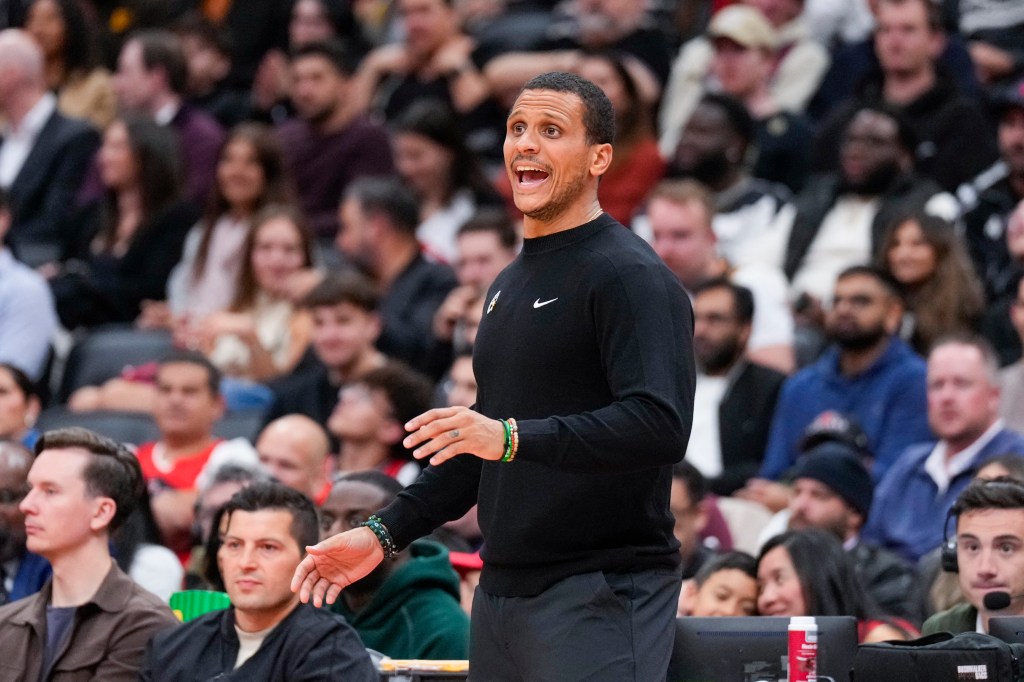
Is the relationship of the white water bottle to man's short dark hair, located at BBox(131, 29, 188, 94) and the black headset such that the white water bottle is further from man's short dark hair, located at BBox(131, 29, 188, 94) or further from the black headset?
man's short dark hair, located at BBox(131, 29, 188, 94)

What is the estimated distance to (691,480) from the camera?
662 centimetres

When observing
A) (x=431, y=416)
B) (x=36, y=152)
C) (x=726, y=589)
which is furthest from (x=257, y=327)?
(x=431, y=416)

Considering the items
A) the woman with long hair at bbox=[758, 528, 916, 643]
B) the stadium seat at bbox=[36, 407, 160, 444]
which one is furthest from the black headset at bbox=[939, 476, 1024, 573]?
the stadium seat at bbox=[36, 407, 160, 444]

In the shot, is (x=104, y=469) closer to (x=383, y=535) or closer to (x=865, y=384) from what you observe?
(x=383, y=535)

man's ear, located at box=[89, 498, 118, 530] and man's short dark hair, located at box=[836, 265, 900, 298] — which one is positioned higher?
man's short dark hair, located at box=[836, 265, 900, 298]

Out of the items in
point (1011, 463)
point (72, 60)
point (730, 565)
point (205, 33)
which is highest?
point (205, 33)

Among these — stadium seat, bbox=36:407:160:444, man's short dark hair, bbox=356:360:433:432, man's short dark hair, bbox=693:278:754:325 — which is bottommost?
stadium seat, bbox=36:407:160:444

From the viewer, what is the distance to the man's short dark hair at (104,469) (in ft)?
17.8

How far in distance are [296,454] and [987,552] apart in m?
2.98

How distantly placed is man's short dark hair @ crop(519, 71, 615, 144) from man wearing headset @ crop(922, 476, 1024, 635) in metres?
1.99

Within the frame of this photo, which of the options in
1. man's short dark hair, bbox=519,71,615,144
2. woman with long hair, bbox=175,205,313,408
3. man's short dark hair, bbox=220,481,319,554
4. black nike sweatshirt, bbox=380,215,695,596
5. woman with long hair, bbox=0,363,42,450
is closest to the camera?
black nike sweatshirt, bbox=380,215,695,596

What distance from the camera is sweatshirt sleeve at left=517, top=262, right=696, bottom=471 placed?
10.6 feet

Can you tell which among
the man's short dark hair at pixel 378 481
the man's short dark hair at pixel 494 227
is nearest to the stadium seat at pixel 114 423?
the man's short dark hair at pixel 494 227

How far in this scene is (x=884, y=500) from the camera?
7.11 meters
